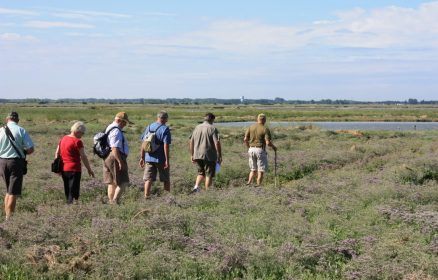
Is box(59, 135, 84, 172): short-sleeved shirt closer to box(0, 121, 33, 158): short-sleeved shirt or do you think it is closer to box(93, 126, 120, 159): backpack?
box(93, 126, 120, 159): backpack

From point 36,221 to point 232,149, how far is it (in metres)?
18.3

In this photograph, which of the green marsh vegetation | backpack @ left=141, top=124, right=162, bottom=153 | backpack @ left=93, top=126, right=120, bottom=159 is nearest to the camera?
the green marsh vegetation

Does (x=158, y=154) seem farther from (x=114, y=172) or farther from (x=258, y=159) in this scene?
(x=258, y=159)

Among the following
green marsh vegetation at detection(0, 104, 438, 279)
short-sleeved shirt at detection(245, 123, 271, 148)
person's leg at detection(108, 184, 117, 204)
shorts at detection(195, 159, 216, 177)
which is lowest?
green marsh vegetation at detection(0, 104, 438, 279)

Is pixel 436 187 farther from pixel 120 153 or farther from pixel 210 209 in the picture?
pixel 120 153

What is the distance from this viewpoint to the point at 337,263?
278 inches

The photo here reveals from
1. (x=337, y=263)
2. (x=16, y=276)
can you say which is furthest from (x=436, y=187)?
(x=16, y=276)

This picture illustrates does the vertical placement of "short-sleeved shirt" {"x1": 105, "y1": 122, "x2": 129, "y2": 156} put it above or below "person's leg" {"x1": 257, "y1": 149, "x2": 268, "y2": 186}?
above

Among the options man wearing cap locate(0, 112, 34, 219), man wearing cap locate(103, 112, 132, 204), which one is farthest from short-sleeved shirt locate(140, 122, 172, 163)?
man wearing cap locate(0, 112, 34, 219)

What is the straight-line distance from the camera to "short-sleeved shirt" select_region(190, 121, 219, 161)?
498 inches

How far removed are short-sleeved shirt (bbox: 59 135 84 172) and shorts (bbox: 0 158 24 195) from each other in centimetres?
75

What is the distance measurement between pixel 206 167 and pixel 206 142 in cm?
65

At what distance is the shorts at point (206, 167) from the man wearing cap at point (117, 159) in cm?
258

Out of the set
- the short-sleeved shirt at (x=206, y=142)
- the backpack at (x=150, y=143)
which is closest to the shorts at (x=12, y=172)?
the backpack at (x=150, y=143)
